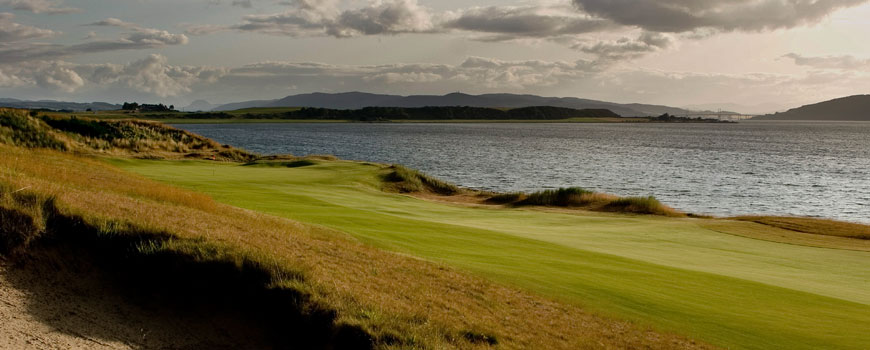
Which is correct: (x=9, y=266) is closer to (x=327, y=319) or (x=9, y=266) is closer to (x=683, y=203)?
(x=327, y=319)

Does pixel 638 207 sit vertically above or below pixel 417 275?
below

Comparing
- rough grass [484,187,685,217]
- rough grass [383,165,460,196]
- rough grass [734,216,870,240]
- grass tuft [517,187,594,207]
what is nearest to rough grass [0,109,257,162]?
rough grass [383,165,460,196]

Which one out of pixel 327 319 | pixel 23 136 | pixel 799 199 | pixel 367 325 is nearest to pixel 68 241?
pixel 327 319

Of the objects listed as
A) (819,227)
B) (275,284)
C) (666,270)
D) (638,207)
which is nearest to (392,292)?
(275,284)

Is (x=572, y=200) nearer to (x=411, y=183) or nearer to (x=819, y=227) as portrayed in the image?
(x=411, y=183)

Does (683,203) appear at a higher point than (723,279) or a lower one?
lower

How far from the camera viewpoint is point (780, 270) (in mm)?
18672

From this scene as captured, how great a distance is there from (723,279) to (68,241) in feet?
45.6

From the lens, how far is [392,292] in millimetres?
9547

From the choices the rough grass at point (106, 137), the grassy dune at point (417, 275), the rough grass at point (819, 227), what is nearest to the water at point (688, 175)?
the rough grass at point (819, 227)

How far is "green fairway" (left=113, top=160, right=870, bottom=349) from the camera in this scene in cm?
1142

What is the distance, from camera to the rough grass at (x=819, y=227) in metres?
29.8

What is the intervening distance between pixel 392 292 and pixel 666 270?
9241 millimetres

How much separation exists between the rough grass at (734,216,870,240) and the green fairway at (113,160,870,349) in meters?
6.09
